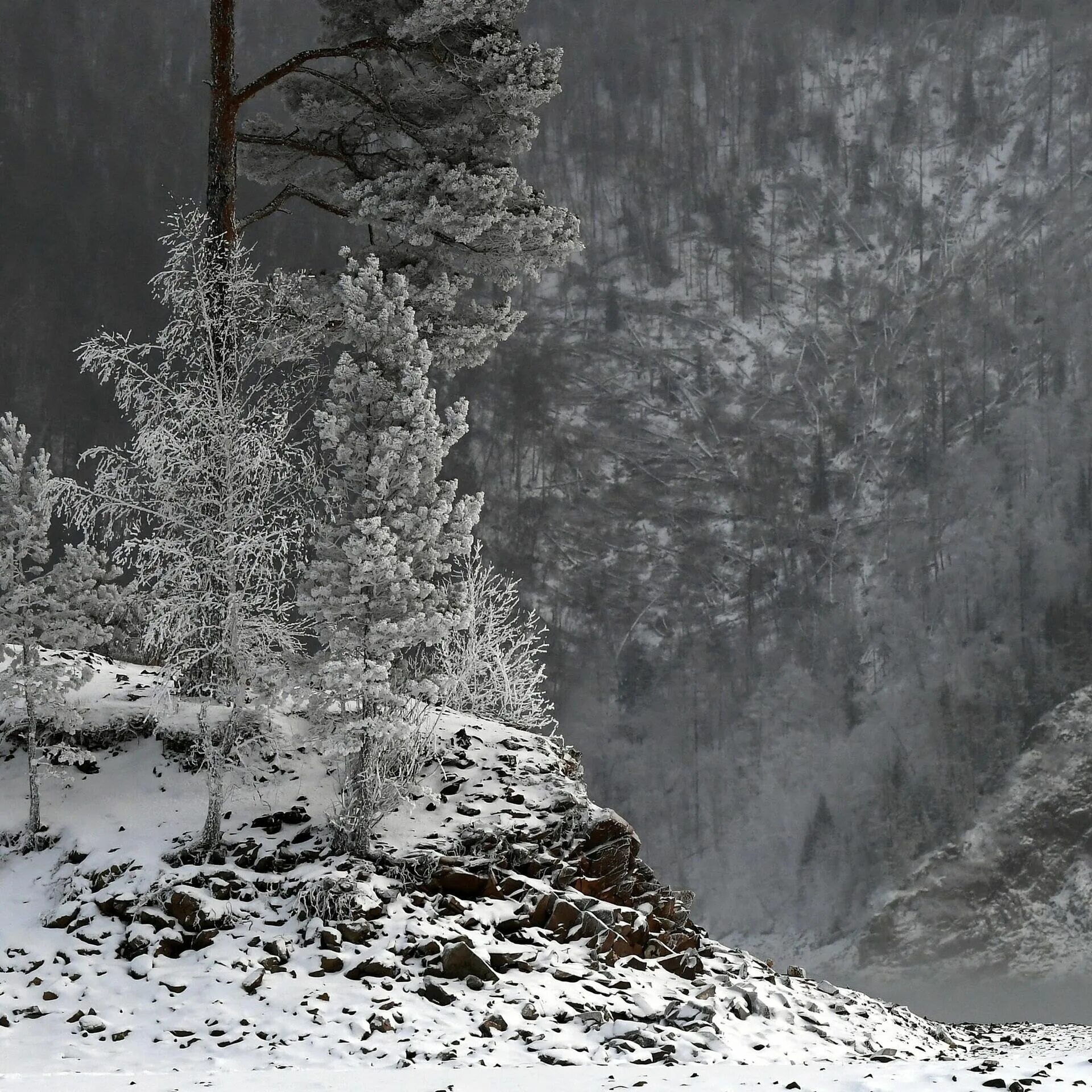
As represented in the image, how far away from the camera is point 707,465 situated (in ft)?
120

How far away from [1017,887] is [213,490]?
28477 millimetres

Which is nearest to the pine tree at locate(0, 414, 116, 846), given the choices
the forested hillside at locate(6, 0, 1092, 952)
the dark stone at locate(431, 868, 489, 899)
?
the dark stone at locate(431, 868, 489, 899)

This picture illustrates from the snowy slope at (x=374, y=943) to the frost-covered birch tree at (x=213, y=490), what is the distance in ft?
2.26

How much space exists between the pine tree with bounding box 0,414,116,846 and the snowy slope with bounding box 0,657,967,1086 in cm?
65

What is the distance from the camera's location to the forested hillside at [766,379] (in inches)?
1335

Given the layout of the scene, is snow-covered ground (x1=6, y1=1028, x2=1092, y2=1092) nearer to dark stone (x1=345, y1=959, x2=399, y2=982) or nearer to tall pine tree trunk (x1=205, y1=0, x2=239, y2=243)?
dark stone (x1=345, y1=959, x2=399, y2=982)

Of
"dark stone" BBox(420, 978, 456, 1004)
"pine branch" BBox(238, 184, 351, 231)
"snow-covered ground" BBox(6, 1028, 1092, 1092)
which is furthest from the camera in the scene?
"pine branch" BBox(238, 184, 351, 231)

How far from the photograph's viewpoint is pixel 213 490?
9.57 metres

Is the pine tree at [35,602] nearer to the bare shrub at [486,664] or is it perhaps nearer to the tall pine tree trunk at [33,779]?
the tall pine tree trunk at [33,779]

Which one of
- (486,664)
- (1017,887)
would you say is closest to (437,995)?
(486,664)

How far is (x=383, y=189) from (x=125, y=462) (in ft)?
13.1

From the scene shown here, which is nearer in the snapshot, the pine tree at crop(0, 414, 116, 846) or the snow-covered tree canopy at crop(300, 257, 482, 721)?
the snow-covered tree canopy at crop(300, 257, 482, 721)

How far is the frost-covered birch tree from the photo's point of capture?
9234 millimetres

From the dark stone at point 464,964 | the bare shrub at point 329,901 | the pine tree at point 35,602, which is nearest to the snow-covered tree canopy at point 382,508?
the bare shrub at point 329,901
